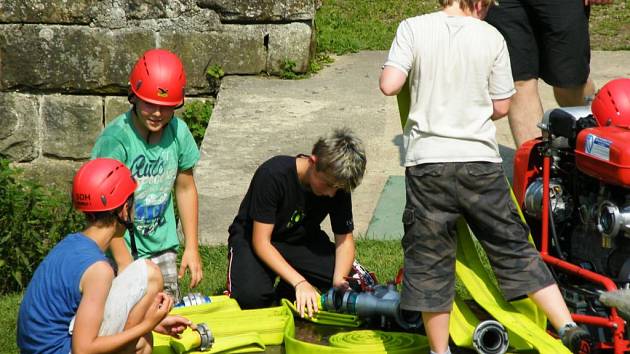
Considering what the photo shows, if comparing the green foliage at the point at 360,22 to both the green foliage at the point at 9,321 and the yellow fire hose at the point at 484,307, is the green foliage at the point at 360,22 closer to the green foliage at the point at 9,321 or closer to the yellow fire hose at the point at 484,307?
the green foliage at the point at 9,321

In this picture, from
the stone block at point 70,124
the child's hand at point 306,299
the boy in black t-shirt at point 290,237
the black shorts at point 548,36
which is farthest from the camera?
the stone block at point 70,124

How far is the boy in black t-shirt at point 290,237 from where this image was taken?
221 inches

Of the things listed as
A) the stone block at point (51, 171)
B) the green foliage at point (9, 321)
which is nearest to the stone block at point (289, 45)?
the stone block at point (51, 171)

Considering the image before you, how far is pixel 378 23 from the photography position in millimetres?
10555

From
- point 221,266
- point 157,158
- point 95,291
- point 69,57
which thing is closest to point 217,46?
point 69,57

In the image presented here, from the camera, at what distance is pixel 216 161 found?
8.01 metres

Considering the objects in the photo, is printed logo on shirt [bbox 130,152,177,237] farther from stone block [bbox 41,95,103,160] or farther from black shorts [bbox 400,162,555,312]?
stone block [bbox 41,95,103,160]

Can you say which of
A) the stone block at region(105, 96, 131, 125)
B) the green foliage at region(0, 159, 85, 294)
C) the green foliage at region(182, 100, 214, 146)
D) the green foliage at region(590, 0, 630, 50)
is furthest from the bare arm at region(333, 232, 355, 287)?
the green foliage at region(590, 0, 630, 50)

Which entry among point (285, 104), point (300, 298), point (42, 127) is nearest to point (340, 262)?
point (300, 298)

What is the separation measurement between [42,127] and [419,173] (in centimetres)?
523

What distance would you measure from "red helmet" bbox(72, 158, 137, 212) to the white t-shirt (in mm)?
1152

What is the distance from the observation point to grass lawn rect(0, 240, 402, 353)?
619 cm

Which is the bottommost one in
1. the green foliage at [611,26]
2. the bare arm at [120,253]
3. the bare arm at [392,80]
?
the green foliage at [611,26]

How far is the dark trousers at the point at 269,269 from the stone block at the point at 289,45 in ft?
10.4
